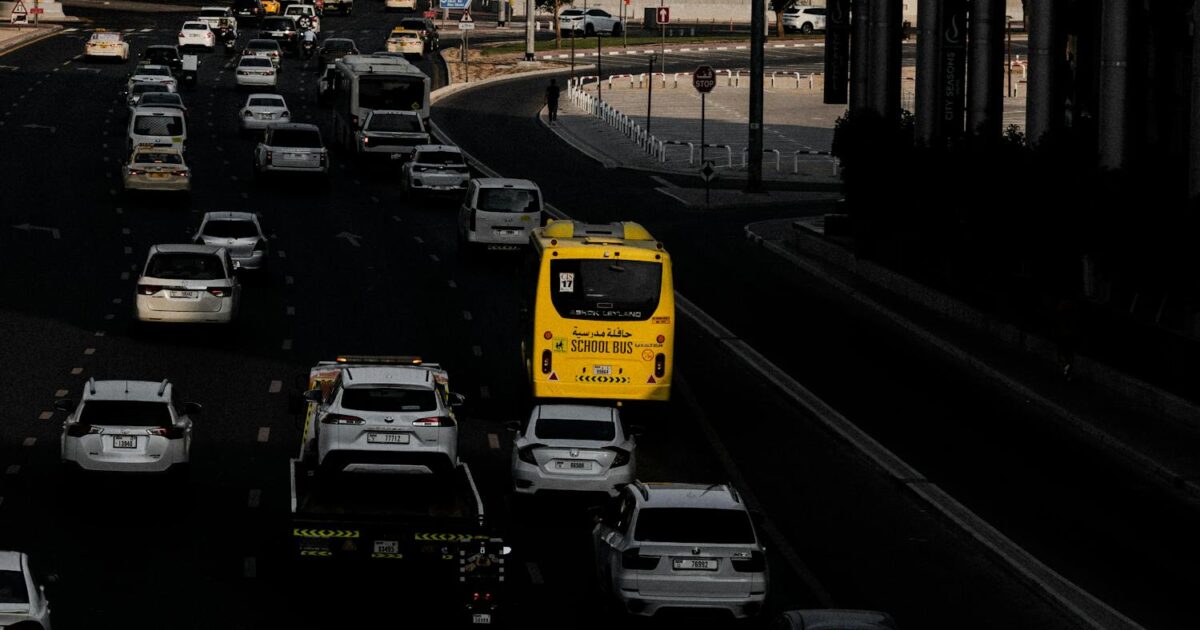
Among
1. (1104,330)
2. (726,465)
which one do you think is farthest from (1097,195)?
(726,465)

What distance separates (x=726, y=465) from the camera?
3142 cm

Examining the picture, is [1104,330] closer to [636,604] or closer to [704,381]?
[704,381]

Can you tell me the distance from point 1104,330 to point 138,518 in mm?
18714

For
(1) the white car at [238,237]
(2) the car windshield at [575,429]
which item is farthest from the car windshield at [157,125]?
(2) the car windshield at [575,429]

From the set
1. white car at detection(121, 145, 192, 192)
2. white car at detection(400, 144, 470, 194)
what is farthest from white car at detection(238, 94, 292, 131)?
white car at detection(121, 145, 192, 192)

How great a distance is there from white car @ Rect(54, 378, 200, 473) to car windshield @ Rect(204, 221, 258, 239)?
1883 cm

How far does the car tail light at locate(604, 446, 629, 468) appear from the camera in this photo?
92.1 feet

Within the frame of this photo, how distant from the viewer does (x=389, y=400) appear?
91.9 ft

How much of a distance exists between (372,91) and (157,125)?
7.99 m

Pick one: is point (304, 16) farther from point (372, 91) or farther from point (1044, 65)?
point (1044, 65)

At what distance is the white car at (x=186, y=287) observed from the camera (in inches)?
1590

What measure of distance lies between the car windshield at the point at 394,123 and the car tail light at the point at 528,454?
133 ft

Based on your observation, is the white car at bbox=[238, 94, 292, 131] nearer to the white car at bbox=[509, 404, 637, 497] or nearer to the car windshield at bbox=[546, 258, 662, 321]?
the car windshield at bbox=[546, 258, 662, 321]

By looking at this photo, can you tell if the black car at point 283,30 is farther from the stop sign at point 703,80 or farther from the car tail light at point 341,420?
the car tail light at point 341,420
